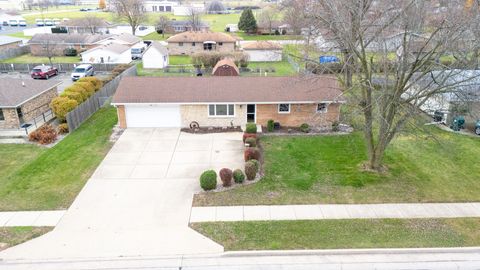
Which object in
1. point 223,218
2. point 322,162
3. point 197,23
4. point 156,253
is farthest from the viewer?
point 197,23

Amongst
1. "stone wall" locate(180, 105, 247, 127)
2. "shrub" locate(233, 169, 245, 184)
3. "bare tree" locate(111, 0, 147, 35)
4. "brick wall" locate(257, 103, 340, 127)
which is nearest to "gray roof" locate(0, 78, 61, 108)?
"stone wall" locate(180, 105, 247, 127)

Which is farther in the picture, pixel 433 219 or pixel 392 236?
pixel 433 219

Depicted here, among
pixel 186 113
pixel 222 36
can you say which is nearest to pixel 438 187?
pixel 186 113

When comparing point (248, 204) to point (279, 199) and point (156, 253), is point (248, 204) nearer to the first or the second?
point (279, 199)

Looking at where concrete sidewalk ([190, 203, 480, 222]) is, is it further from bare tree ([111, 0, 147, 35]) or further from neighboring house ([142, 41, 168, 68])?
bare tree ([111, 0, 147, 35])

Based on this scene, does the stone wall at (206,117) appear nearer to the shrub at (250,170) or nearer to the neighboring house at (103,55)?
the shrub at (250,170)

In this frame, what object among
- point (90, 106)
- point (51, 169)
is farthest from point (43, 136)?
point (90, 106)

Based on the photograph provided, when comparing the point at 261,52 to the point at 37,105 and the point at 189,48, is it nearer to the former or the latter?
the point at 189,48
